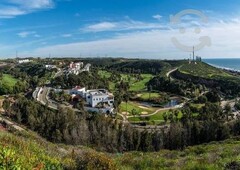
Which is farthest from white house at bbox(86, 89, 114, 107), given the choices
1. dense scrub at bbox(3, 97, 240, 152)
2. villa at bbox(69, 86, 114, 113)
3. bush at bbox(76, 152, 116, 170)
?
bush at bbox(76, 152, 116, 170)

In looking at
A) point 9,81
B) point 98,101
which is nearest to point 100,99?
point 98,101

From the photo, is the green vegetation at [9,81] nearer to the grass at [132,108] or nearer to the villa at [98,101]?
the villa at [98,101]

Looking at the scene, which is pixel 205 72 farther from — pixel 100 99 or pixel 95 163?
pixel 95 163

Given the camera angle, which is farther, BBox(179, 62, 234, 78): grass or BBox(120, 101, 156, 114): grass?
BBox(179, 62, 234, 78): grass

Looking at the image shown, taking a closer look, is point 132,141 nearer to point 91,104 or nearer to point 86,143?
point 86,143

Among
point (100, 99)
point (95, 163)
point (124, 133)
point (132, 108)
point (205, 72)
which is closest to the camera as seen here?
point (95, 163)

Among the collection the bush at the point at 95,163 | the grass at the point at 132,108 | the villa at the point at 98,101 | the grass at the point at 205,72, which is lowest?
the grass at the point at 132,108

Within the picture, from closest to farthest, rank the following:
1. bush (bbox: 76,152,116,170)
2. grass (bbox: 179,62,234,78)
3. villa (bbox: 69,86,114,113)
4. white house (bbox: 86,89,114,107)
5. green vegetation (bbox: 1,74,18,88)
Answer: bush (bbox: 76,152,116,170)
villa (bbox: 69,86,114,113)
white house (bbox: 86,89,114,107)
green vegetation (bbox: 1,74,18,88)
grass (bbox: 179,62,234,78)

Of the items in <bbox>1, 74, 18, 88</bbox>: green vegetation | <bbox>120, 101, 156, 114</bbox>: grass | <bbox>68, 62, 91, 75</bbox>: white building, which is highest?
<bbox>68, 62, 91, 75</bbox>: white building

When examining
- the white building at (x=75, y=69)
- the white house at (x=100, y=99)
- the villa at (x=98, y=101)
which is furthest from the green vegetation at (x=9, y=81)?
the white house at (x=100, y=99)

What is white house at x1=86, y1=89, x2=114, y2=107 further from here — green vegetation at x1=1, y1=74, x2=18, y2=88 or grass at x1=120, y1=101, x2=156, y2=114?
green vegetation at x1=1, y1=74, x2=18, y2=88

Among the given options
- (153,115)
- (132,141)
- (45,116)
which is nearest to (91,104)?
(153,115)
